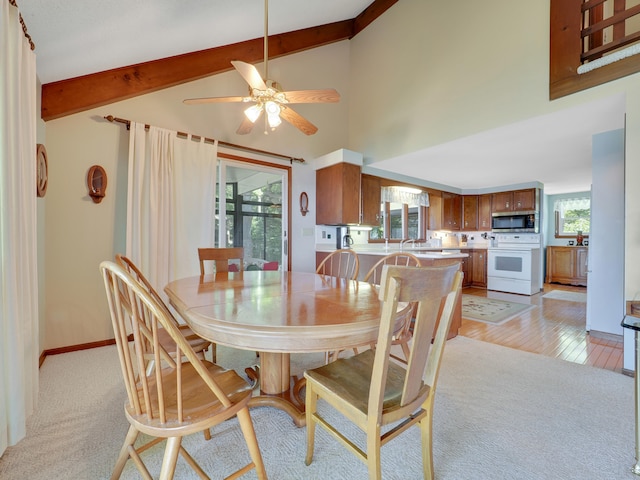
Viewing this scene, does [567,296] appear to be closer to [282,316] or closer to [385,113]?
[385,113]

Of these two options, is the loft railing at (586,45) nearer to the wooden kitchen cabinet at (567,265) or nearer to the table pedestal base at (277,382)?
the table pedestal base at (277,382)

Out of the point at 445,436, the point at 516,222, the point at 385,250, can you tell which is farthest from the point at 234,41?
the point at 516,222

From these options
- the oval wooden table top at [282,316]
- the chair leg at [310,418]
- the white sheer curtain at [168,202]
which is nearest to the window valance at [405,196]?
the white sheer curtain at [168,202]

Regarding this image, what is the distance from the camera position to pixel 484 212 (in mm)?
5996

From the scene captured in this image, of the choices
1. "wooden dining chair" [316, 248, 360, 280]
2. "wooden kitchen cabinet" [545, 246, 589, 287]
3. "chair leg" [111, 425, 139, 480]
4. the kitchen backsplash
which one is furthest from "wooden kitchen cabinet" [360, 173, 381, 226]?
"wooden kitchen cabinet" [545, 246, 589, 287]

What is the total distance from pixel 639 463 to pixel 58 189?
4205mm

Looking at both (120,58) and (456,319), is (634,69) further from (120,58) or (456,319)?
(120,58)

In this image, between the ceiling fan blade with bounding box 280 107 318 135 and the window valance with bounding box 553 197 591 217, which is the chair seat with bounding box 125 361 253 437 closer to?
the ceiling fan blade with bounding box 280 107 318 135

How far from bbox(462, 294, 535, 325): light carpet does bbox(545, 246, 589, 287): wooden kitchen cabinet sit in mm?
2829

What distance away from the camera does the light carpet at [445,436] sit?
123cm

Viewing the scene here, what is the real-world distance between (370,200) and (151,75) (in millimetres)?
3104

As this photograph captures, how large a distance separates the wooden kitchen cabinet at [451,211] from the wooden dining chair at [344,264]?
3.08 m

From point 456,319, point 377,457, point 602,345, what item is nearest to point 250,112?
point 377,457

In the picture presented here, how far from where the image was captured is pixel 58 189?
2.43 meters
